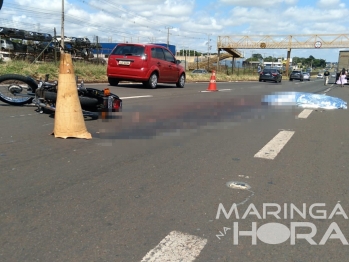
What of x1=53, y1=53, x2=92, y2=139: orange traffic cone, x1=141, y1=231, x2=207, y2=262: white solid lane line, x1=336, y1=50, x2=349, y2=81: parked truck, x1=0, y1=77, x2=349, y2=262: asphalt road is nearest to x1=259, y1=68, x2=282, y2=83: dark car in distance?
x1=336, y1=50, x2=349, y2=81: parked truck

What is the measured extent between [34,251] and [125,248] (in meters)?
0.60

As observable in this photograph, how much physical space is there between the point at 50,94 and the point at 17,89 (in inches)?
64.9

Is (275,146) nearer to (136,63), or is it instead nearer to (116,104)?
(116,104)

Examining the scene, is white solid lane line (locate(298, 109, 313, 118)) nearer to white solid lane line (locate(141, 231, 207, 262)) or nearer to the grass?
white solid lane line (locate(141, 231, 207, 262))

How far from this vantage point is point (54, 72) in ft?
56.7

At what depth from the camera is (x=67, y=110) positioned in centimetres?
561

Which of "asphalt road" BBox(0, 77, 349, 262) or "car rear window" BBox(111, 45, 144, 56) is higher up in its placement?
"car rear window" BBox(111, 45, 144, 56)

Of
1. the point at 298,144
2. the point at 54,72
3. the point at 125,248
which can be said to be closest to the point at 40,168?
the point at 125,248

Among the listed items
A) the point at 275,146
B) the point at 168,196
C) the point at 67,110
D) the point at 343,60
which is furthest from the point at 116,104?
the point at 343,60

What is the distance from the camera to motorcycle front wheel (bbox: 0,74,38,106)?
7938mm

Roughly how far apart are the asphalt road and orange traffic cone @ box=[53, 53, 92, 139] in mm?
201

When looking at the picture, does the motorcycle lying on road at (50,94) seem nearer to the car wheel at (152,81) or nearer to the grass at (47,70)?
the car wheel at (152,81)

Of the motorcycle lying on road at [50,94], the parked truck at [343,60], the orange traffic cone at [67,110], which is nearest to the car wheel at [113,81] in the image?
the motorcycle lying on road at [50,94]

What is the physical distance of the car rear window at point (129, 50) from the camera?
14.6 meters
